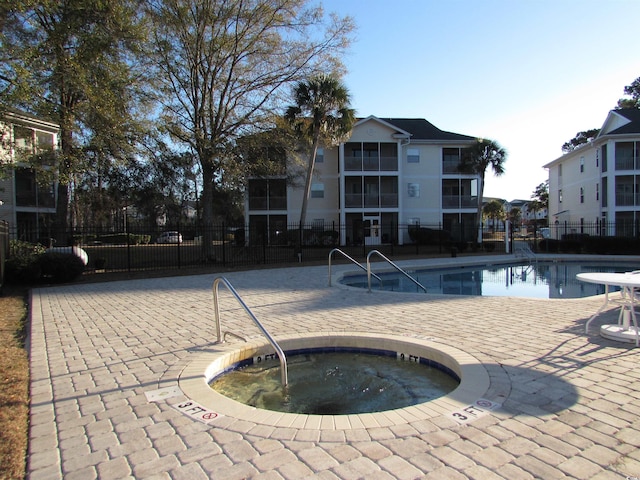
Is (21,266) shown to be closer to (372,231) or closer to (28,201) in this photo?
(28,201)

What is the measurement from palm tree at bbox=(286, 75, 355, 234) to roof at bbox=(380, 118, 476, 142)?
11.9 meters

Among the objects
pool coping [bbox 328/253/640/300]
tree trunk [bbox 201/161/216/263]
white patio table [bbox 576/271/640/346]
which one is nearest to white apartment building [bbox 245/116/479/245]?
pool coping [bbox 328/253/640/300]

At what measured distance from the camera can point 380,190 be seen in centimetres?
3156

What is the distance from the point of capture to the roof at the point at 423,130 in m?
33.1

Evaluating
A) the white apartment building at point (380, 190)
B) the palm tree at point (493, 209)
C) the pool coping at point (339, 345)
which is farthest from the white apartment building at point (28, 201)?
the palm tree at point (493, 209)

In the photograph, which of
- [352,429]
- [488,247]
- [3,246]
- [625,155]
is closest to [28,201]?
[3,246]

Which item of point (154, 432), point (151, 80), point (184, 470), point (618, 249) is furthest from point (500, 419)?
point (618, 249)

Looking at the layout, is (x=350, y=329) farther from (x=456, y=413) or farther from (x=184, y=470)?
(x=184, y=470)

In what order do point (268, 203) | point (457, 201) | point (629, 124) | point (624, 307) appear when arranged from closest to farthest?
1. point (624, 307)
2. point (629, 124)
3. point (268, 203)
4. point (457, 201)

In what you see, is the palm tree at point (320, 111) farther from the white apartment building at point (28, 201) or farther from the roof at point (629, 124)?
the roof at point (629, 124)

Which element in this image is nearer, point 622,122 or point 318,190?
point 622,122

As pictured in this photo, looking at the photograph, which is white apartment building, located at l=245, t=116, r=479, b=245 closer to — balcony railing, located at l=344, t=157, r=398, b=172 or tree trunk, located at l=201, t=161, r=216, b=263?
balcony railing, located at l=344, t=157, r=398, b=172

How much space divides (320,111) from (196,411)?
67.2ft

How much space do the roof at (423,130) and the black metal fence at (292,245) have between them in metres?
7.34
